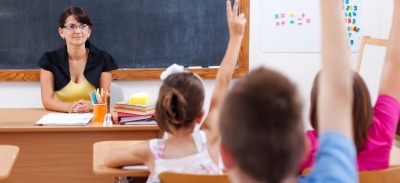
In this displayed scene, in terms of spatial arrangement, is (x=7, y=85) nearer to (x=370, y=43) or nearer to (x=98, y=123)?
(x=98, y=123)

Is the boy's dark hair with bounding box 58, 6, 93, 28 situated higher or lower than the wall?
higher

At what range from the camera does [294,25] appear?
15.8 feet

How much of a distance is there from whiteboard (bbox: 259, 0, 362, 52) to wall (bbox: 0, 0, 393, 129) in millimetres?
53

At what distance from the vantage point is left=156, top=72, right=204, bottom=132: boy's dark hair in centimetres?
192

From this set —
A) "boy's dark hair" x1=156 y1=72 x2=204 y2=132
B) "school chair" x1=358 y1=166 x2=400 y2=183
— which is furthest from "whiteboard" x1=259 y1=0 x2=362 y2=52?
"school chair" x1=358 y1=166 x2=400 y2=183

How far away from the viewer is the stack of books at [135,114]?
9.99 ft

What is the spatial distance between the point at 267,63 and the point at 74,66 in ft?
5.36

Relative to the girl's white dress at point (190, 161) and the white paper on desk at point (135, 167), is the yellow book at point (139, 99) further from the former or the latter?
the girl's white dress at point (190, 161)

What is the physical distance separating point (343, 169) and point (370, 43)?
3731 millimetres

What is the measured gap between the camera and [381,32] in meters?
4.92

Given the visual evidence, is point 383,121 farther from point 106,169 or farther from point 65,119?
point 65,119

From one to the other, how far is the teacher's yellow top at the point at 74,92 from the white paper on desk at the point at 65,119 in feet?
1.75

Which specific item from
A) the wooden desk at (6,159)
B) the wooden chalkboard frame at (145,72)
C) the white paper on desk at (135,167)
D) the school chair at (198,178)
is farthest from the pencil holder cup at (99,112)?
the school chair at (198,178)

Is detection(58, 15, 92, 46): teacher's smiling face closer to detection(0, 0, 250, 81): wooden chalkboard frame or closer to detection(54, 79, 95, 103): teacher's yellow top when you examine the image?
detection(54, 79, 95, 103): teacher's yellow top
